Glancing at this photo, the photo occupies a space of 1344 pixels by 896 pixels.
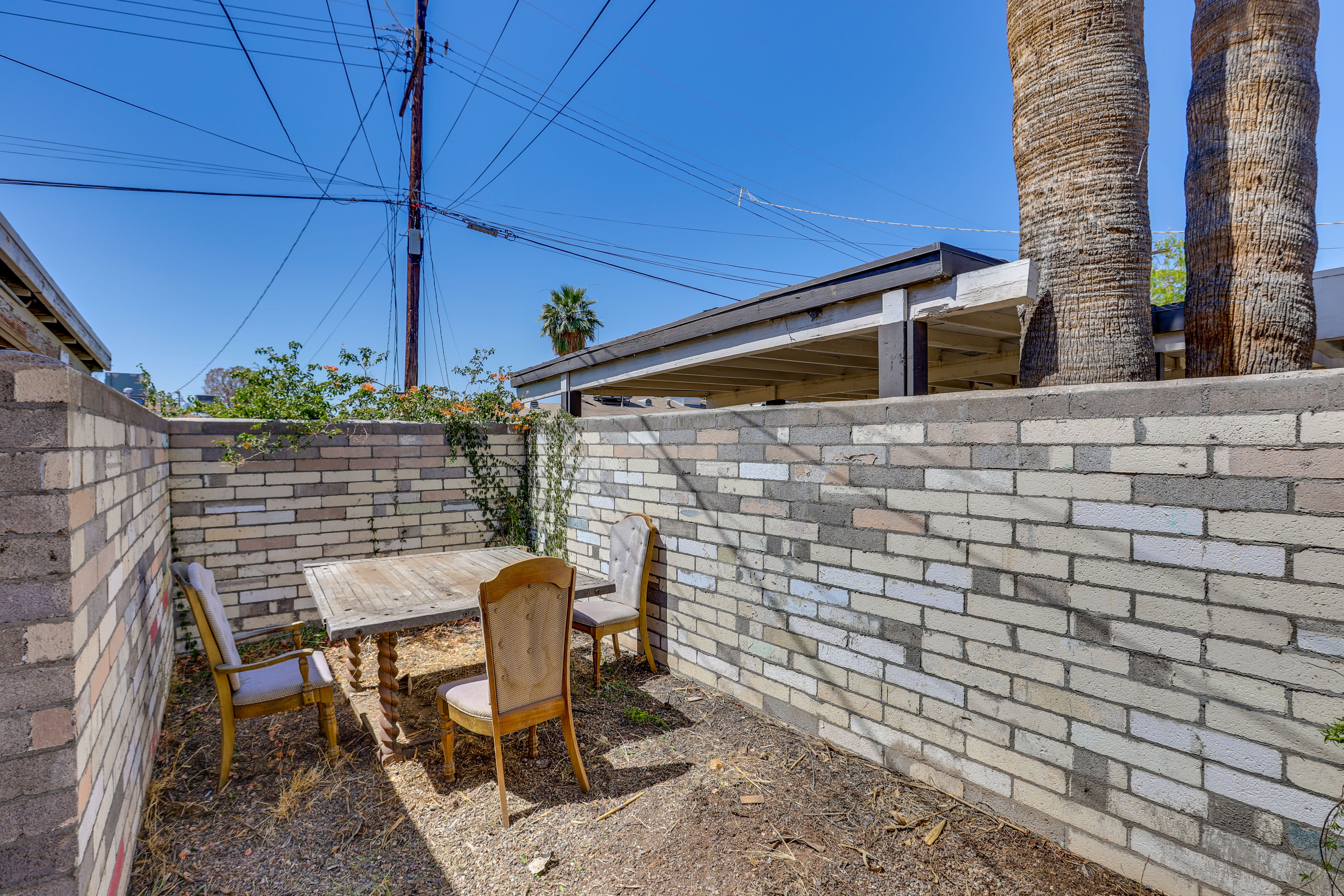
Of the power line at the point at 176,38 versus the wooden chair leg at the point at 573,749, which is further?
the power line at the point at 176,38

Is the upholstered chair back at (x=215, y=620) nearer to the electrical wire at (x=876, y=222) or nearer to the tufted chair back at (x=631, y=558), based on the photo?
the tufted chair back at (x=631, y=558)

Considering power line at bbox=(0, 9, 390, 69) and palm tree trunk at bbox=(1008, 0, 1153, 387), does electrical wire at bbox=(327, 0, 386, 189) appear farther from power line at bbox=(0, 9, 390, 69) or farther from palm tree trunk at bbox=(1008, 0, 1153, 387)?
palm tree trunk at bbox=(1008, 0, 1153, 387)

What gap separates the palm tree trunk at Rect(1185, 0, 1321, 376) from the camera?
266 centimetres

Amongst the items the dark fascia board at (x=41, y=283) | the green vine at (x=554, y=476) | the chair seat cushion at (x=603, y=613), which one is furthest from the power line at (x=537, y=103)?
the chair seat cushion at (x=603, y=613)

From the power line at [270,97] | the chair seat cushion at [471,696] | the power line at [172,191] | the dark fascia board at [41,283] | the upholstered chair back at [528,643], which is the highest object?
the power line at [270,97]

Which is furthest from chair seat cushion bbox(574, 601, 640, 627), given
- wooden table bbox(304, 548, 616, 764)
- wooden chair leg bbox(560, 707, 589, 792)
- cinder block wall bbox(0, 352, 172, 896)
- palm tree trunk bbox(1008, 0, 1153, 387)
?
palm tree trunk bbox(1008, 0, 1153, 387)

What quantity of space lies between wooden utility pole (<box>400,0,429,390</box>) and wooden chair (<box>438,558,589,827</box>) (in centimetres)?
628

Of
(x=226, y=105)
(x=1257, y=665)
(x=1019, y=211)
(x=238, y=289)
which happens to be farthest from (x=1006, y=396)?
(x=238, y=289)

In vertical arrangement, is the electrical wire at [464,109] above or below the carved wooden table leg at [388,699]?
above

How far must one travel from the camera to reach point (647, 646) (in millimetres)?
4184

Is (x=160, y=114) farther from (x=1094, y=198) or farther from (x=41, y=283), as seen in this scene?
(x=1094, y=198)

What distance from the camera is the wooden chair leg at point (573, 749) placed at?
273 centimetres

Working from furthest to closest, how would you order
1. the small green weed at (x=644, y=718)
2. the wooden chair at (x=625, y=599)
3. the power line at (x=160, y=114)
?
Result: 1. the power line at (x=160, y=114)
2. the wooden chair at (x=625, y=599)
3. the small green weed at (x=644, y=718)

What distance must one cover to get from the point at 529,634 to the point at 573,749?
24.6 inches
